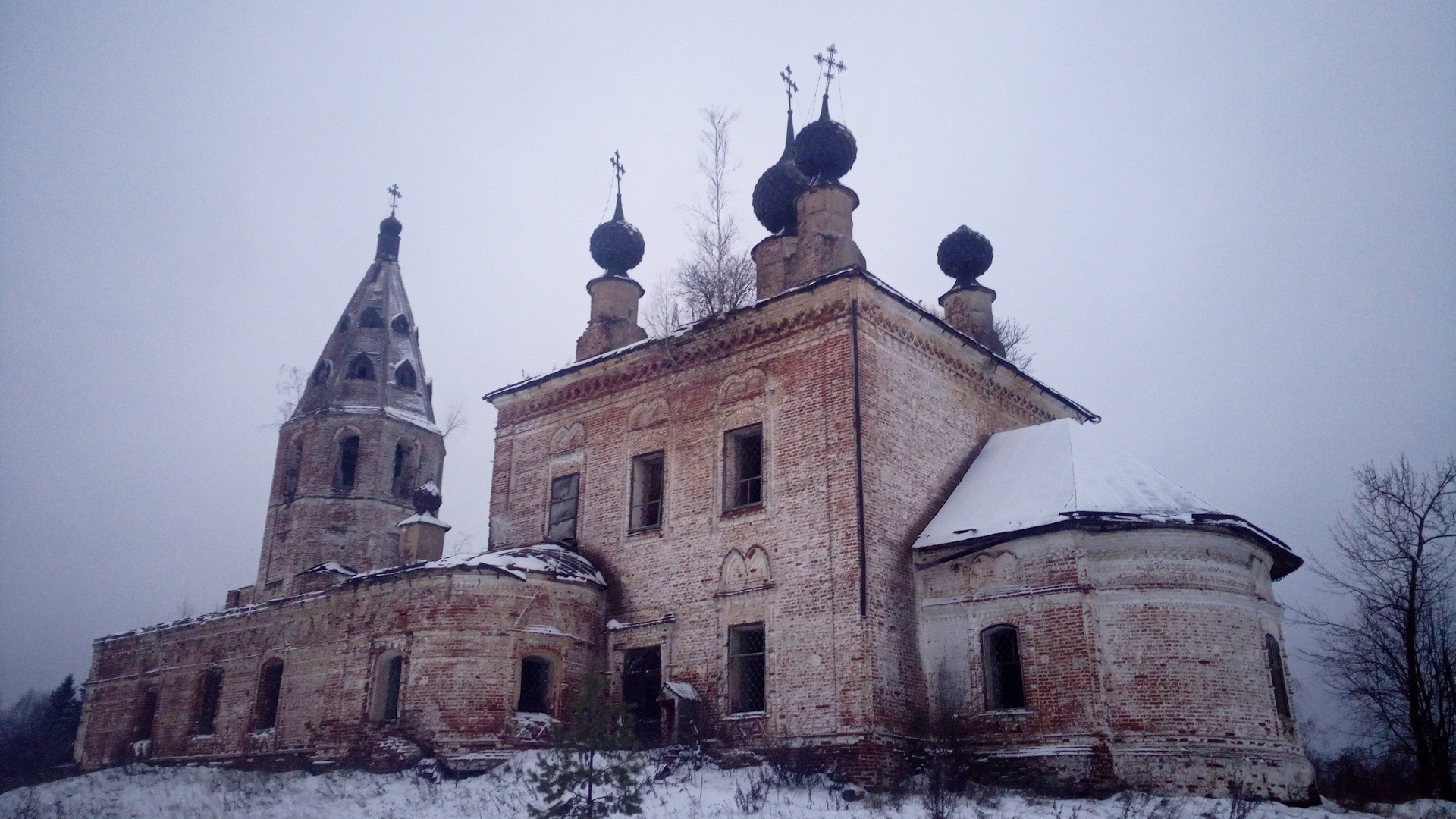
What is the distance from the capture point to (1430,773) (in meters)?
17.8

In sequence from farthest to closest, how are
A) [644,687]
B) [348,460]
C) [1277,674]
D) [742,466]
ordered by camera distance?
1. [348,460]
2. [742,466]
3. [644,687]
4. [1277,674]

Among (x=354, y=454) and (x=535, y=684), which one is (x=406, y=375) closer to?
(x=354, y=454)

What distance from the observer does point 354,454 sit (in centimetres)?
2502

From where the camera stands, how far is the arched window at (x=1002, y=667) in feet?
45.5

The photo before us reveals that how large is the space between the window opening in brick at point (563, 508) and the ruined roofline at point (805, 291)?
1.81 metres

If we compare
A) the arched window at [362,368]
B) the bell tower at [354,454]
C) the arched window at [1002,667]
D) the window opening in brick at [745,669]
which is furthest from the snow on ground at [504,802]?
the arched window at [362,368]

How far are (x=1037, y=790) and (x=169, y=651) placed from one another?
57.6 feet

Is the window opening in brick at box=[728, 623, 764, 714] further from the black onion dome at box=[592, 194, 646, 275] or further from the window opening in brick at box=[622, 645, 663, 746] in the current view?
the black onion dome at box=[592, 194, 646, 275]

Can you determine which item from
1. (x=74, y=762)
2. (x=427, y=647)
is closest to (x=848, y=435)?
(x=427, y=647)

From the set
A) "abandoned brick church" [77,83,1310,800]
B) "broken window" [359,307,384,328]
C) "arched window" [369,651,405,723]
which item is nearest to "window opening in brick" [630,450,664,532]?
"abandoned brick church" [77,83,1310,800]

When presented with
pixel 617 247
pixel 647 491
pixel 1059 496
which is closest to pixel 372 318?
pixel 617 247

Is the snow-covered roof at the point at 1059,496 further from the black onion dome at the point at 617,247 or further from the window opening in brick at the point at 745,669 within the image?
the black onion dome at the point at 617,247

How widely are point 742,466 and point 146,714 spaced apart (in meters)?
14.5

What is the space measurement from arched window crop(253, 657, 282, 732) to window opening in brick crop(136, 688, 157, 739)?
4545mm
